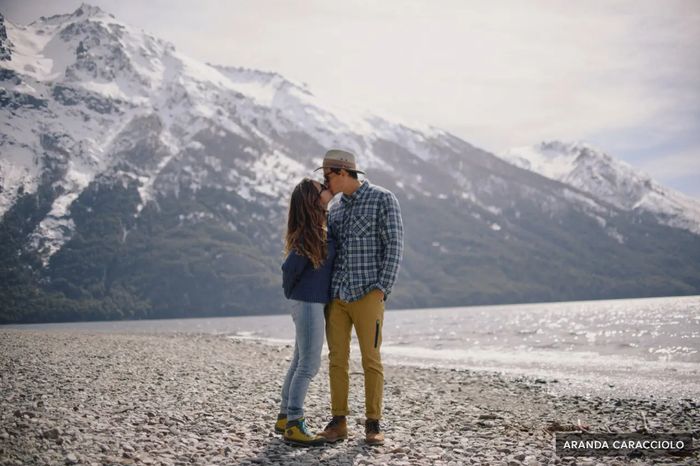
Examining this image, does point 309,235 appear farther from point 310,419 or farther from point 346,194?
point 310,419

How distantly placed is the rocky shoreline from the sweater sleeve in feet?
7.95

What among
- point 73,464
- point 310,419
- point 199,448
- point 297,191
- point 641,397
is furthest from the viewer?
point 641,397

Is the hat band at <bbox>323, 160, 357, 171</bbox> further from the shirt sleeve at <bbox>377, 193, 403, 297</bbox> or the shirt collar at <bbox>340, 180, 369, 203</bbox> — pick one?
the shirt sleeve at <bbox>377, 193, 403, 297</bbox>

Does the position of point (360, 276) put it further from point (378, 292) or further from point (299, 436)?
point (299, 436)

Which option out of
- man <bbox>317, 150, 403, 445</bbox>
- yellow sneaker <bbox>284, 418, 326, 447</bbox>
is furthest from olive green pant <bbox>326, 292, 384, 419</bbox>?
yellow sneaker <bbox>284, 418, 326, 447</bbox>

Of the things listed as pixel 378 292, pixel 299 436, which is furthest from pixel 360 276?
pixel 299 436

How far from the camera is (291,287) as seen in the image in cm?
861

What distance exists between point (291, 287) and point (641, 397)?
18.3m

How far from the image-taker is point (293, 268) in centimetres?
851

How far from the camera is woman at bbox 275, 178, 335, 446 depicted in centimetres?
852

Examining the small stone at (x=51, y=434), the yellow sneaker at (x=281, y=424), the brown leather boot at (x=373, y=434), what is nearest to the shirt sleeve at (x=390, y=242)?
the brown leather boot at (x=373, y=434)

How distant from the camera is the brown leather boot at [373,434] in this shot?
8734 mm

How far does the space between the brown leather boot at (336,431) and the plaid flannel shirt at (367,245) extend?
79.4 inches

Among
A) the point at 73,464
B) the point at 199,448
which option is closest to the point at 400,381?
the point at 199,448
